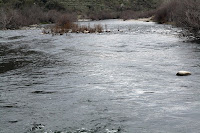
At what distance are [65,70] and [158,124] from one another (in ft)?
35.1

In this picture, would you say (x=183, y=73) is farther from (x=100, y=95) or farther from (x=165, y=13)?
(x=165, y=13)

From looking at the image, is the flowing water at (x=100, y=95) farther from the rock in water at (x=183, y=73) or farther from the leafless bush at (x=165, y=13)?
the leafless bush at (x=165, y=13)

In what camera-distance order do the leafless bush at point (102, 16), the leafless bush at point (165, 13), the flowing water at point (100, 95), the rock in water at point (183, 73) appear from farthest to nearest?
the leafless bush at point (102, 16), the leafless bush at point (165, 13), the rock in water at point (183, 73), the flowing water at point (100, 95)

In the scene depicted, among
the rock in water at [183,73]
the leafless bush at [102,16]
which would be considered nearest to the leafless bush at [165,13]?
the leafless bush at [102,16]

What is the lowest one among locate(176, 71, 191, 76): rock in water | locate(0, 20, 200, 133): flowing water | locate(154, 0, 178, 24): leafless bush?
locate(0, 20, 200, 133): flowing water

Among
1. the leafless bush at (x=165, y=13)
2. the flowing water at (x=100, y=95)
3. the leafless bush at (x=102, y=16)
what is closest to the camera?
the flowing water at (x=100, y=95)

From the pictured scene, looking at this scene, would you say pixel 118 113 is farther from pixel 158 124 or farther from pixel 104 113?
pixel 158 124

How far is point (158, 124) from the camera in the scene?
9812 millimetres

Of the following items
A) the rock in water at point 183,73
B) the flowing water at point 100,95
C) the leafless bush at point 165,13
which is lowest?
the flowing water at point 100,95

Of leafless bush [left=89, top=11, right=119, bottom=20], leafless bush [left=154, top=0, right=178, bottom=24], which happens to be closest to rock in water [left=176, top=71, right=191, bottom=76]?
leafless bush [left=154, top=0, right=178, bottom=24]

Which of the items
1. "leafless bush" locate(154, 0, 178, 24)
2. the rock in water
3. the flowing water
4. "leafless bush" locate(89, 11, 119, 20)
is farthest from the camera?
"leafless bush" locate(89, 11, 119, 20)

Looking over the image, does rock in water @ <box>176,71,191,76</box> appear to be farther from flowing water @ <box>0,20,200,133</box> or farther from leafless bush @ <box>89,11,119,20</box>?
leafless bush @ <box>89,11,119,20</box>

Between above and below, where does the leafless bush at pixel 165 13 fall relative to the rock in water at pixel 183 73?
above

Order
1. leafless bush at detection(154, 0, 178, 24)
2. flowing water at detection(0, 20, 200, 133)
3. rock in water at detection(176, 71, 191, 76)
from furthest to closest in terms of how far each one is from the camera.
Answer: leafless bush at detection(154, 0, 178, 24) < rock in water at detection(176, 71, 191, 76) < flowing water at detection(0, 20, 200, 133)
